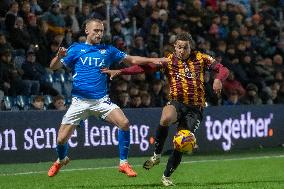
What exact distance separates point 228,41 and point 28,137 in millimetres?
8874

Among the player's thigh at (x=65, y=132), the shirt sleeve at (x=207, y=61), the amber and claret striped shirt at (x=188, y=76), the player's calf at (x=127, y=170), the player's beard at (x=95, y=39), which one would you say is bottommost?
the player's calf at (x=127, y=170)

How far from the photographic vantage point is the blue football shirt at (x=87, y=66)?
12.5 metres

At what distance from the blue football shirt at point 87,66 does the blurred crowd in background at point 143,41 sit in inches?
238

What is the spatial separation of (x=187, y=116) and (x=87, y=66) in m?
1.62

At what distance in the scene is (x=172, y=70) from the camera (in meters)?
12.5

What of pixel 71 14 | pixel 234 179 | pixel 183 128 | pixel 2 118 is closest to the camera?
pixel 183 128

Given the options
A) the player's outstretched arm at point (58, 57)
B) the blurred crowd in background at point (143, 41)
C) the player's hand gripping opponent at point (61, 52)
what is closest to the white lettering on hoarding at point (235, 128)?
the blurred crowd in background at point (143, 41)

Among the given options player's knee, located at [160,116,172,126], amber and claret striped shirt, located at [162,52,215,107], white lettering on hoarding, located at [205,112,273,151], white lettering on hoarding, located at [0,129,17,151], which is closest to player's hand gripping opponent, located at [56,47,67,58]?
amber and claret striped shirt, located at [162,52,215,107]

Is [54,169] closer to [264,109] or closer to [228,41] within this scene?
[264,109]

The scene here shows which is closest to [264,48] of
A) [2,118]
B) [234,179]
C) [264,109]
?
[264,109]

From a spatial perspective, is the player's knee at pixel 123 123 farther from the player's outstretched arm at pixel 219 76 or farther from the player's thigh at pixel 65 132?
the player's outstretched arm at pixel 219 76

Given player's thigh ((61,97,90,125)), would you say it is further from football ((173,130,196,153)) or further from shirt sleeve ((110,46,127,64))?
football ((173,130,196,153))

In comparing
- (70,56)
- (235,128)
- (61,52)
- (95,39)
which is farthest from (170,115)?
(235,128)

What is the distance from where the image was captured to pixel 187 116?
12.4 meters
